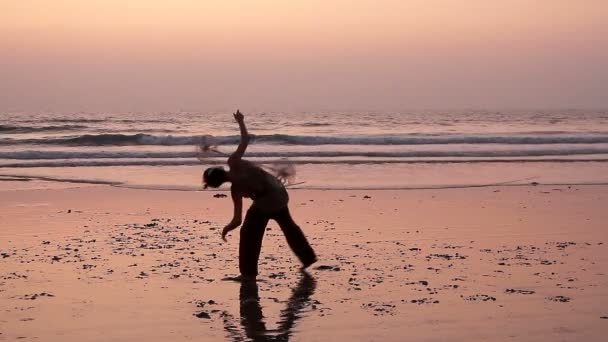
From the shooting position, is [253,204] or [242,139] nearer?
[242,139]

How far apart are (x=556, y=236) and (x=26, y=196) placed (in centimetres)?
884

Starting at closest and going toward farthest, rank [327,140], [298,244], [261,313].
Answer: [261,313] < [298,244] < [327,140]

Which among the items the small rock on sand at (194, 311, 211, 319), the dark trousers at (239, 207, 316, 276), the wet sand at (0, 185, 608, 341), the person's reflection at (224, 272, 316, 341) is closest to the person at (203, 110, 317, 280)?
the dark trousers at (239, 207, 316, 276)

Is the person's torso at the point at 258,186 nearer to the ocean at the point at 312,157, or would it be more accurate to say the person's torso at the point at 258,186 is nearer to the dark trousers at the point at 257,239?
the dark trousers at the point at 257,239

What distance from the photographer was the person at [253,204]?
8719 millimetres

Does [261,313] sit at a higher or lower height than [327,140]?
higher

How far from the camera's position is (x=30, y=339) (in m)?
6.74

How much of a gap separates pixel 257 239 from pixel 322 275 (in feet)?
2.25

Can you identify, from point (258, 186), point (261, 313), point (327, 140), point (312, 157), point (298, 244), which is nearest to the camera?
point (261, 313)

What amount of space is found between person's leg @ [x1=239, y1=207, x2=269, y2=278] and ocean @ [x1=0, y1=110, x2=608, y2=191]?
0.51 m

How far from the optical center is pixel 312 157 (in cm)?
2692

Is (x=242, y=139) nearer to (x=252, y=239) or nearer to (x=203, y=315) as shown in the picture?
(x=252, y=239)

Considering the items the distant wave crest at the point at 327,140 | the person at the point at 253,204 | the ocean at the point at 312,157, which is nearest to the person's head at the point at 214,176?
the person at the point at 253,204

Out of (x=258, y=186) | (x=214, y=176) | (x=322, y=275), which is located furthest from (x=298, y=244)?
(x=214, y=176)
